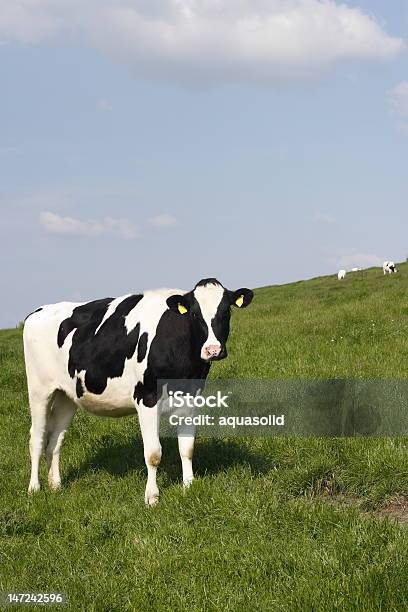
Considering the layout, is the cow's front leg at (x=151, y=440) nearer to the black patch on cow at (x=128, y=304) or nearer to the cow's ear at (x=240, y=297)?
the black patch on cow at (x=128, y=304)

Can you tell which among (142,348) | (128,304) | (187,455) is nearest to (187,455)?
(187,455)

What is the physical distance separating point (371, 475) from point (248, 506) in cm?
152

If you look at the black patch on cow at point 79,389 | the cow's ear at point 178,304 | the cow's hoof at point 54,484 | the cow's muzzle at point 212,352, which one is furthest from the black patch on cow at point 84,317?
the cow's muzzle at point 212,352

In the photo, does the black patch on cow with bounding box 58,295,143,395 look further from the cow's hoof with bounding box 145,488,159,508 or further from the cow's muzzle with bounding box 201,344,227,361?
the cow's hoof with bounding box 145,488,159,508

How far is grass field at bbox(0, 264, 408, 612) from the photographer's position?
191 inches

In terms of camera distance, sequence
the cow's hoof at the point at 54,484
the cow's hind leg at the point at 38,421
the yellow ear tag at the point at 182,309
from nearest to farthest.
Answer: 1. the yellow ear tag at the point at 182,309
2. the cow's hoof at the point at 54,484
3. the cow's hind leg at the point at 38,421

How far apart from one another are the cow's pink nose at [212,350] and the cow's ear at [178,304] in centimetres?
72

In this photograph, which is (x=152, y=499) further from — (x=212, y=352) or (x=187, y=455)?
Result: (x=212, y=352)

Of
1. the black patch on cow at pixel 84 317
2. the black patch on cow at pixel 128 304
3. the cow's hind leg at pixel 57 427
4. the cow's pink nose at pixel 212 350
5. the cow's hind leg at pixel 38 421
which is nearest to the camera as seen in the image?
the cow's pink nose at pixel 212 350

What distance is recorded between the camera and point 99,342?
26.9ft

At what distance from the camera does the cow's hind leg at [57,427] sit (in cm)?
875

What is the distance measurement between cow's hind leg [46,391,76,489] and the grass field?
28 cm

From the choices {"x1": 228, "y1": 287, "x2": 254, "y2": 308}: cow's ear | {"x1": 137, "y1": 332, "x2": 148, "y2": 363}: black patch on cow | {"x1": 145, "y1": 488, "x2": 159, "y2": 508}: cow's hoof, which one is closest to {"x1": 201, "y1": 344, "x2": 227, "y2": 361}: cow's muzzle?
{"x1": 228, "y1": 287, "x2": 254, "y2": 308}: cow's ear

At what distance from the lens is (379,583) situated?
4.59 m
